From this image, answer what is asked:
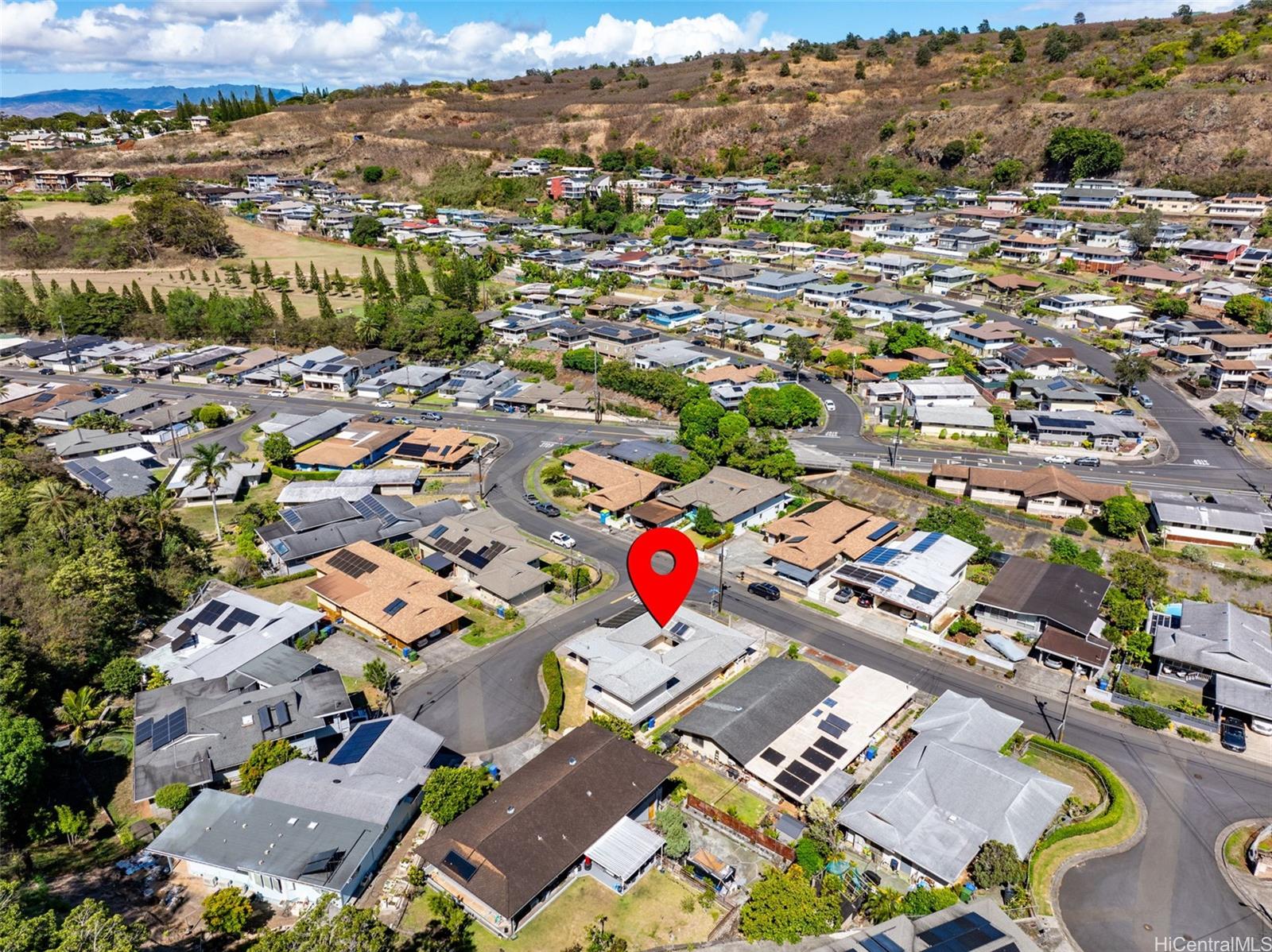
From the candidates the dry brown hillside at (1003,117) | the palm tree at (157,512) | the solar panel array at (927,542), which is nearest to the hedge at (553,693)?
the solar panel array at (927,542)

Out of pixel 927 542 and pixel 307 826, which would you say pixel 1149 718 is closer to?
pixel 927 542

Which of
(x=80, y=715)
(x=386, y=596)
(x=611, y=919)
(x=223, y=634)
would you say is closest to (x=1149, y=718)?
(x=611, y=919)

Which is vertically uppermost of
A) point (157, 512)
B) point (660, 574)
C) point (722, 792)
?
point (660, 574)

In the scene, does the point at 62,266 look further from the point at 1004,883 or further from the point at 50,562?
the point at 1004,883

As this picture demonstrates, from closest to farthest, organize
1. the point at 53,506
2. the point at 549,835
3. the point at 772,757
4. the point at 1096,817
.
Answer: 1. the point at 549,835
2. the point at 1096,817
3. the point at 772,757
4. the point at 53,506

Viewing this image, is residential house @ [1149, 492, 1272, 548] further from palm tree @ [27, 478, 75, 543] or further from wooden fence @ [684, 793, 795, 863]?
palm tree @ [27, 478, 75, 543]

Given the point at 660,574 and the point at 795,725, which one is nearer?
the point at 795,725

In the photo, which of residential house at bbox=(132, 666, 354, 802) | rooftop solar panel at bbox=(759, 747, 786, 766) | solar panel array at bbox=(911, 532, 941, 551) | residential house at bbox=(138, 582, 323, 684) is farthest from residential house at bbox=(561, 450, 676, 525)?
rooftop solar panel at bbox=(759, 747, 786, 766)
